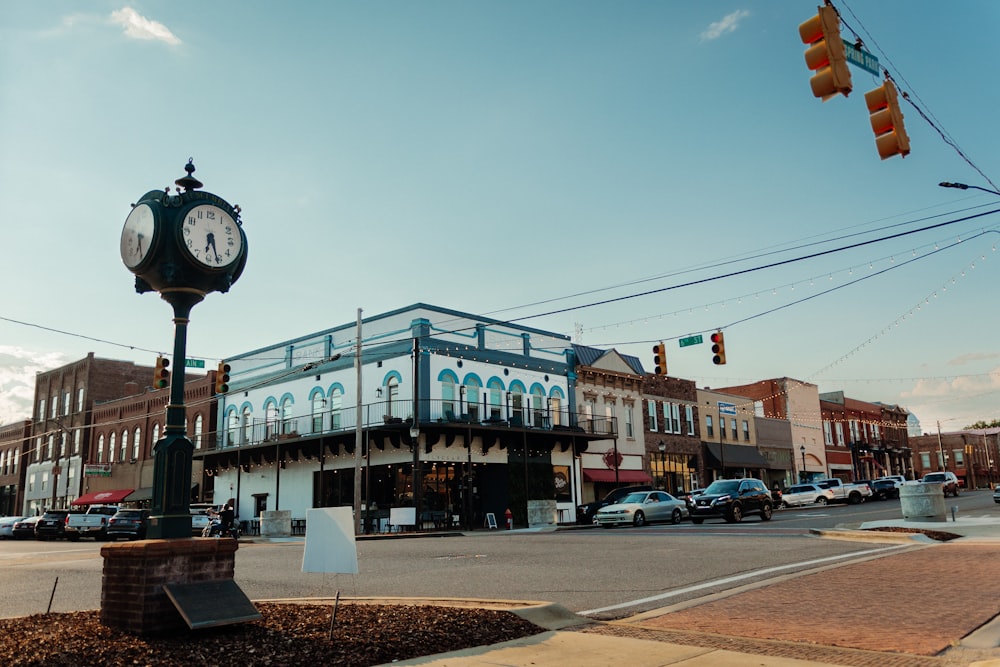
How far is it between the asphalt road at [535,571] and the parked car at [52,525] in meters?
18.8

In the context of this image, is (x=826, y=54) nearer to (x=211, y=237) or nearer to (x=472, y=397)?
(x=211, y=237)

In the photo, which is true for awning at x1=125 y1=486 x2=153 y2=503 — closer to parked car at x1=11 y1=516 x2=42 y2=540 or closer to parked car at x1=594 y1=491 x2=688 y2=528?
parked car at x1=11 y1=516 x2=42 y2=540

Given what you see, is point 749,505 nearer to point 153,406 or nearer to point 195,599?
point 195,599

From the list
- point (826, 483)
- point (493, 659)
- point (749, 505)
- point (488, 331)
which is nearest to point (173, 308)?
point (493, 659)

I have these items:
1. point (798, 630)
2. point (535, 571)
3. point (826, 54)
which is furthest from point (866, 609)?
point (826, 54)

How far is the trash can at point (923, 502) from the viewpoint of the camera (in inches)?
966

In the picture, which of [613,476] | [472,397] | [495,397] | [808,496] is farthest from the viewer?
[808,496]

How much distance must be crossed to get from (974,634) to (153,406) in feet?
177

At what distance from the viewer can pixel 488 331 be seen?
3991 cm

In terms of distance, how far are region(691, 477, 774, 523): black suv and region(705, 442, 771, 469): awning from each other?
2219 centimetres

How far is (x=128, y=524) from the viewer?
3469 centimetres

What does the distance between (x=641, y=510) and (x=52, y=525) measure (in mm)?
27191

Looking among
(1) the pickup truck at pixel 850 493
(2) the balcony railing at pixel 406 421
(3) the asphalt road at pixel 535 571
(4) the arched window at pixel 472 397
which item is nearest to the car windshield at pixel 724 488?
(2) the balcony railing at pixel 406 421

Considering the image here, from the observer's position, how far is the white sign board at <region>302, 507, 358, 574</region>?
7215mm
